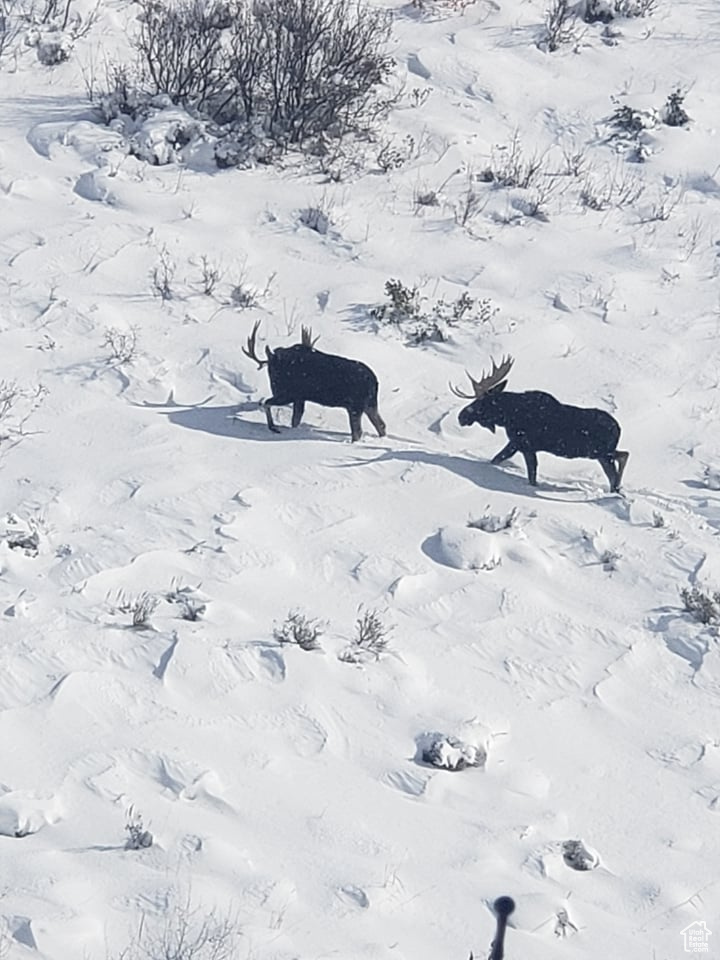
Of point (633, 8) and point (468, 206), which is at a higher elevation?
point (633, 8)

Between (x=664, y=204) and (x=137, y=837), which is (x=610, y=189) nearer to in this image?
(x=664, y=204)

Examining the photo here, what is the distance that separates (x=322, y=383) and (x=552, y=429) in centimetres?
160

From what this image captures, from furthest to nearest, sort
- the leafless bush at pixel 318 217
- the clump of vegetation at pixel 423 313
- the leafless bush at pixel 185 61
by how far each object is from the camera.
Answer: the leafless bush at pixel 185 61 < the leafless bush at pixel 318 217 < the clump of vegetation at pixel 423 313

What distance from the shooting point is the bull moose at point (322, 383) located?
32.9 feet

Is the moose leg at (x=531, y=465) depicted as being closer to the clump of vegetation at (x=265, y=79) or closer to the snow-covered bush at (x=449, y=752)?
the snow-covered bush at (x=449, y=752)

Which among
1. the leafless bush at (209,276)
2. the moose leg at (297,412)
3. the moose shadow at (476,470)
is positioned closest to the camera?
the moose shadow at (476,470)

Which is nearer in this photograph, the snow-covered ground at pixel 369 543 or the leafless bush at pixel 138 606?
the snow-covered ground at pixel 369 543

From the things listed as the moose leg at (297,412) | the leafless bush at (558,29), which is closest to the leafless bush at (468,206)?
the leafless bush at (558,29)

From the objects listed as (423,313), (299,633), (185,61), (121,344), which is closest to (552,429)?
(423,313)

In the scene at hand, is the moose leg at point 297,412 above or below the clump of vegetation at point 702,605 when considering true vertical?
above

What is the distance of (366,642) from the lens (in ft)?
25.5

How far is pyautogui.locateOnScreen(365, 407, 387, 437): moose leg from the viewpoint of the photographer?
1014cm

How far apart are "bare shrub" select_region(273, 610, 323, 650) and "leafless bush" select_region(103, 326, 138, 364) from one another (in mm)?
3568

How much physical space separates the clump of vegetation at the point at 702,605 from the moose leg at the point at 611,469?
1.26 m
